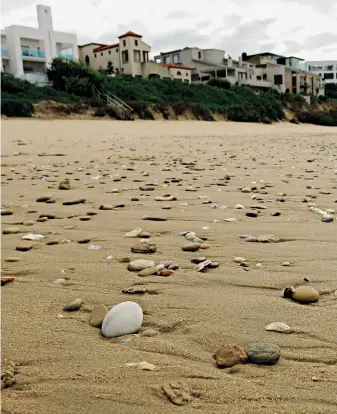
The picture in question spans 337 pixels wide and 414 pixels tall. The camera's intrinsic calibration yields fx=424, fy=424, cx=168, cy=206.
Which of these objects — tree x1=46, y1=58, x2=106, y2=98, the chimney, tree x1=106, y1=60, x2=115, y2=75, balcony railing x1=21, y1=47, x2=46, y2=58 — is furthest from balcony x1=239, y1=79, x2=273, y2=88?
tree x1=46, y1=58, x2=106, y2=98

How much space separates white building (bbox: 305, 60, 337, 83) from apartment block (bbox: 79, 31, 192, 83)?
64.7 meters

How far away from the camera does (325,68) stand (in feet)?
350

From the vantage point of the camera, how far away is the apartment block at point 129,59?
5078cm

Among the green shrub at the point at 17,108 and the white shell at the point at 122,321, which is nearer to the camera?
the white shell at the point at 122,321

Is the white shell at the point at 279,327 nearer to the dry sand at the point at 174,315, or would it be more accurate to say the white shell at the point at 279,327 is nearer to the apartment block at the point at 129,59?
the dry sand at the point at 174,315

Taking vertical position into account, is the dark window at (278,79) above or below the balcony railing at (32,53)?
below

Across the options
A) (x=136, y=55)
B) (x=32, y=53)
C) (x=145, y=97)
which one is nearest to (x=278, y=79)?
(x=136, y=55)

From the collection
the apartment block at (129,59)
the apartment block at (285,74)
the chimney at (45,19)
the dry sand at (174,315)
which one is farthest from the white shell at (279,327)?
the apartment block at (285,74)

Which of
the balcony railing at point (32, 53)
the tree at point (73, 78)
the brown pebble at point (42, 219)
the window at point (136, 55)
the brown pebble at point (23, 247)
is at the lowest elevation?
the brown pebble at point (23, 247)

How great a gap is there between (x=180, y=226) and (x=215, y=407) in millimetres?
2102

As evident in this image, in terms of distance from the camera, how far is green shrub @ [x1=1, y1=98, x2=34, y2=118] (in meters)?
22.5

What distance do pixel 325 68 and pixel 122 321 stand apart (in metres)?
118

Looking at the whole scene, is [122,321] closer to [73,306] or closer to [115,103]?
[73,306]

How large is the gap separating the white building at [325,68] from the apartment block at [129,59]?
6472 cm
